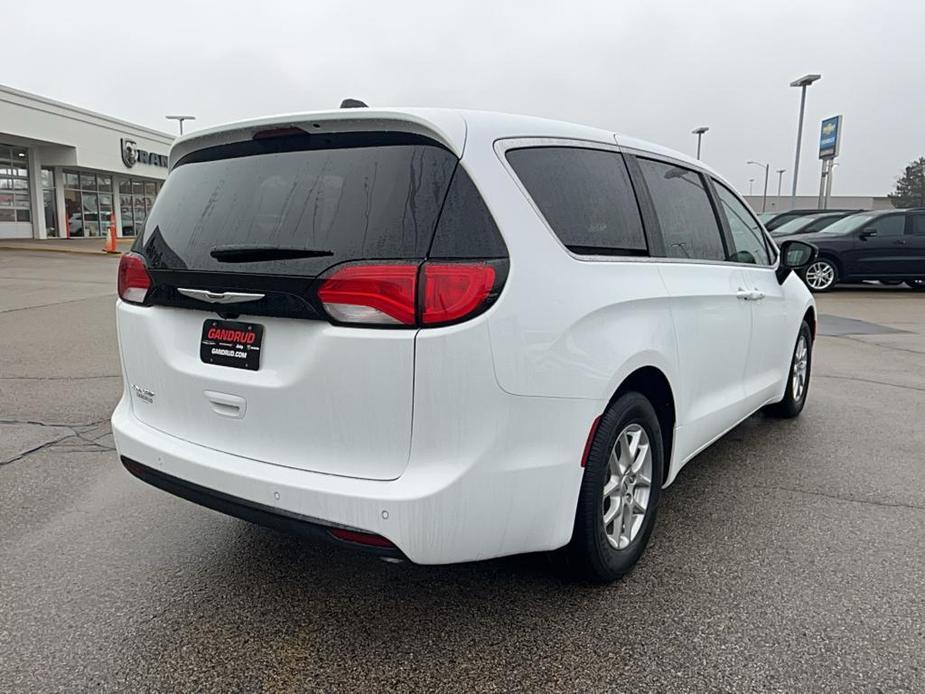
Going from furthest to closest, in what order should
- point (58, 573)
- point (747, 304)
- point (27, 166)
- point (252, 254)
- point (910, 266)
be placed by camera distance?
point (27, 166) → point (910, 266) → point (747, 304) → point (58, 573) → point (252, 254)

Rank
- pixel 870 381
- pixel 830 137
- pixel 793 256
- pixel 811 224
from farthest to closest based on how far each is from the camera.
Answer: pixel 830 137 → pixel 811 224 → pixel 870 381 → pixel 793 256

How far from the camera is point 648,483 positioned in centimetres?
304

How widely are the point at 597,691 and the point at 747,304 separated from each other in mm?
2384

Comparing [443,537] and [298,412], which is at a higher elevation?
[298,412]

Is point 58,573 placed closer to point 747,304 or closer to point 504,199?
point 504,199

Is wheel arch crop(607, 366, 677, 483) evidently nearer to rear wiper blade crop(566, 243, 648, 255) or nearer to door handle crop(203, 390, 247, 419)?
rear wiper blade crop(566, 243, 648, 255)

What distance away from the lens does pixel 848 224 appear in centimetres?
1536

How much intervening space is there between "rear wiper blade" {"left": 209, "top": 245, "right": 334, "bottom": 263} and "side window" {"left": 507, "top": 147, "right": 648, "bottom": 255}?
0.74 metres

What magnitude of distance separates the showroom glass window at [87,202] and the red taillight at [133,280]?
107ft

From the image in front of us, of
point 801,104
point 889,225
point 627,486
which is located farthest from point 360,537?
point 801,104

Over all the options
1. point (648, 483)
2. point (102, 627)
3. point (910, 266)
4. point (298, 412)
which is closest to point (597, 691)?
point (648, 483)

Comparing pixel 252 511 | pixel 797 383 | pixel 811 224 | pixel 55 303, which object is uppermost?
pixel 811 224

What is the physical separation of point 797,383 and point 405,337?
13.3 ft

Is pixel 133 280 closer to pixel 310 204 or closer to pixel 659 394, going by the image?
pixel 310 204
